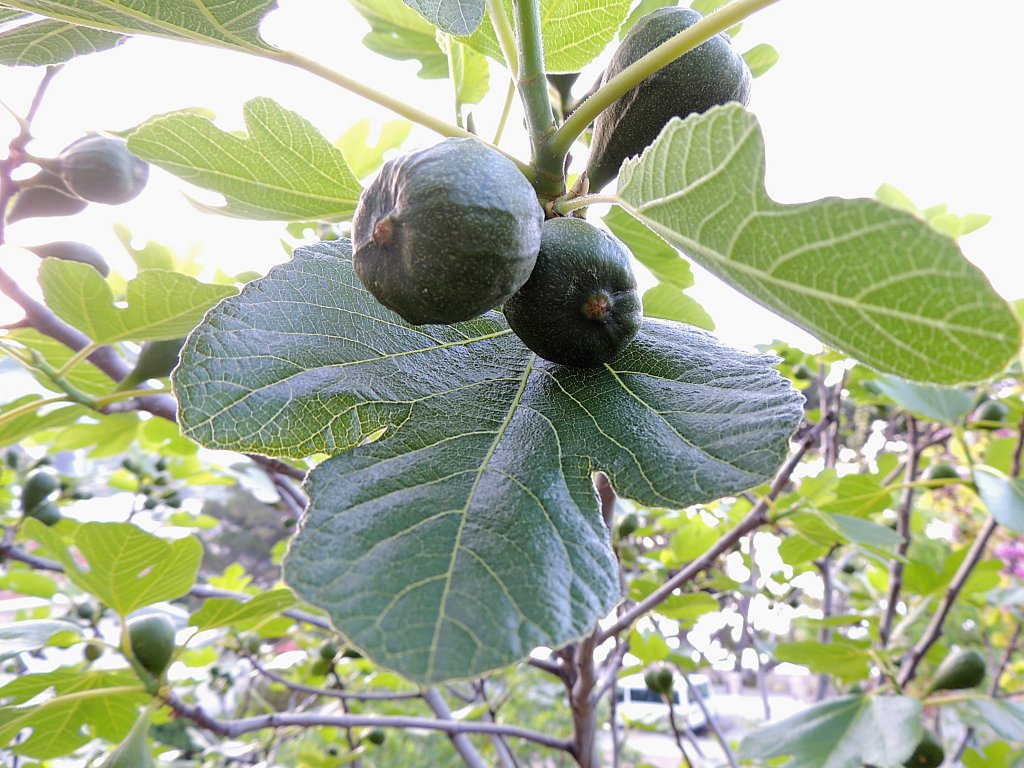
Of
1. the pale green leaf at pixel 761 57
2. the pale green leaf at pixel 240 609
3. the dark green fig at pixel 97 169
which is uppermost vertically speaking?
the pale green leaf at pixel 761 57

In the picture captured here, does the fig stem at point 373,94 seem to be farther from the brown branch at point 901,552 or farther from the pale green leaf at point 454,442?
the brown branch at point 901,552

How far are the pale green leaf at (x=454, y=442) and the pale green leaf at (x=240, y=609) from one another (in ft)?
3.21

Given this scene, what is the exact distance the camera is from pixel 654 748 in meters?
13.6

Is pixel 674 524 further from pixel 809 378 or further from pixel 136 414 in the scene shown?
pixel 136 414

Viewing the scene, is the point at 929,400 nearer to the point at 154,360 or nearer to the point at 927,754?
the point at 927,754

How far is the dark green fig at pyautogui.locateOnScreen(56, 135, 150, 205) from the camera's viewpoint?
1549mm

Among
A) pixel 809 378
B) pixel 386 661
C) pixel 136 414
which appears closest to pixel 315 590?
pixel 386 661

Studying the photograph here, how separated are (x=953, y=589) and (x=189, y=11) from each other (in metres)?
2.68

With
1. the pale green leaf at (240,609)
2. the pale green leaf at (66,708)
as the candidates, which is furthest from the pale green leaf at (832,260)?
the pale green leaf at (66,708)

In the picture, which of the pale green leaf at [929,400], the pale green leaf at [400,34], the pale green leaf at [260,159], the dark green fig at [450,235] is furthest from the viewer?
the pale green leaf at [929,400]

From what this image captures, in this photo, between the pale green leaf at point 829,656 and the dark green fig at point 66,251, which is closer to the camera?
the dark green fig at point 66,251

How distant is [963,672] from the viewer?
2.39 m

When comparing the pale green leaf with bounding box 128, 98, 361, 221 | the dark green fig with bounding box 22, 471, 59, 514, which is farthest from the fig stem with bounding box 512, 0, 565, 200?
the dark green fig with bounding box 22, 471, 59, 514

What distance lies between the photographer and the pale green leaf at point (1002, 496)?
1.84m
